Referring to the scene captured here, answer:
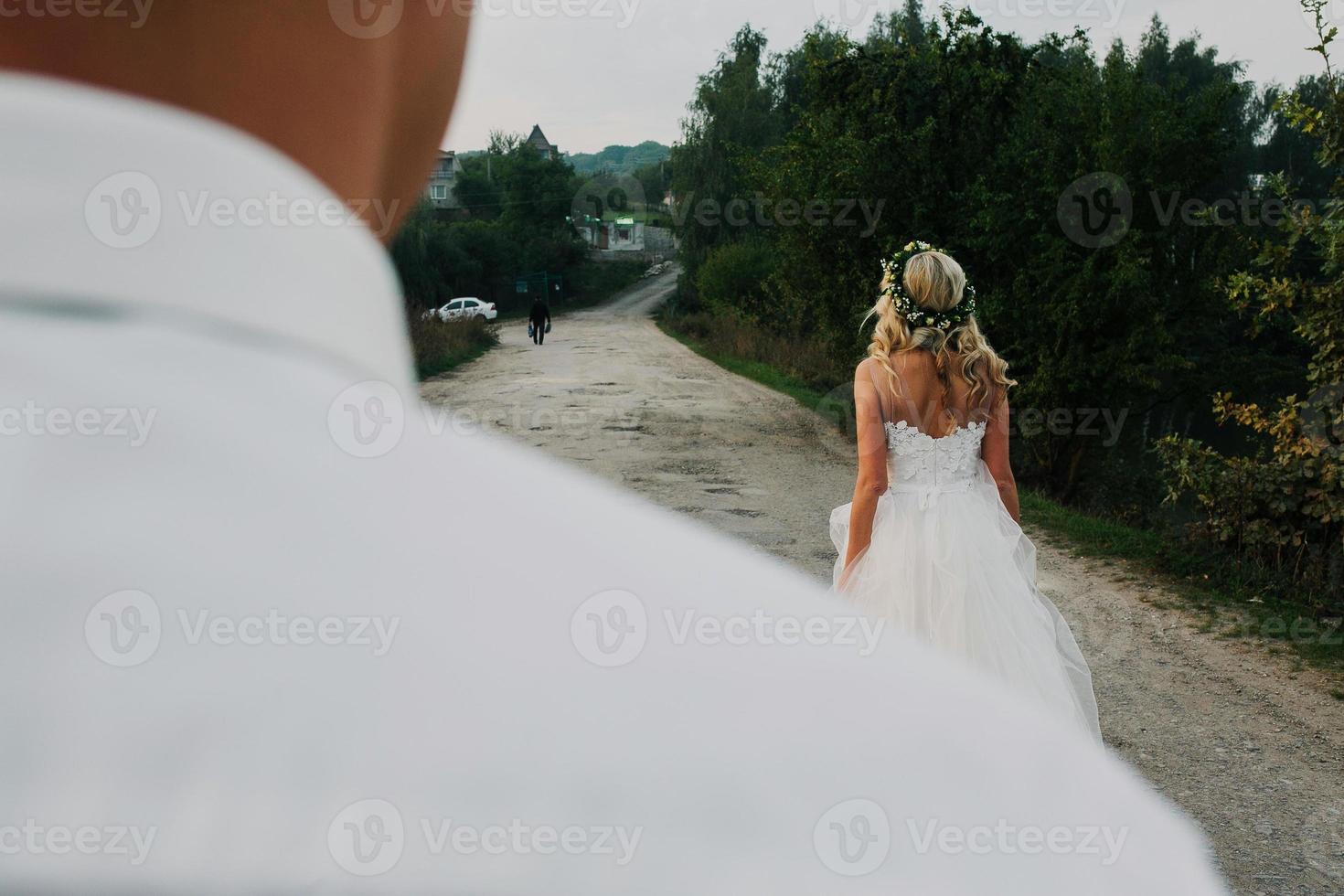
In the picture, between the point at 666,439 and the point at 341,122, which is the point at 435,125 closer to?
the point at 341,122

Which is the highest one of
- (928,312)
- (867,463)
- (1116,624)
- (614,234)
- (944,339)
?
(614,234)

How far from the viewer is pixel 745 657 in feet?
0.94

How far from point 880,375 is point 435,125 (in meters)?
4.31

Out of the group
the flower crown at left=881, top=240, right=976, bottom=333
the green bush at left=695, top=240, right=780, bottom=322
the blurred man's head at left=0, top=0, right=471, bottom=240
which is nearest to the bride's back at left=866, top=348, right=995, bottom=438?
the flower crown at left=881, top=240, right=976, bottom=333

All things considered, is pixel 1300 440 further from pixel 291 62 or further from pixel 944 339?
pixel 291 62

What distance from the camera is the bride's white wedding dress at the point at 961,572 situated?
14.1 ft

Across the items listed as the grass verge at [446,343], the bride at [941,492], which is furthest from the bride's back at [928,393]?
the grass verge at [446,343]

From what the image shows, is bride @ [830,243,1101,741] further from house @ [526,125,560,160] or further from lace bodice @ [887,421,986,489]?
house @ [526,125,560,160]

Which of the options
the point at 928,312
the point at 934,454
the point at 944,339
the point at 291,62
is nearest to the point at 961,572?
the point at 934,454

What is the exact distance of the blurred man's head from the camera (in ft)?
0.86

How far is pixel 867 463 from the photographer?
4.59m

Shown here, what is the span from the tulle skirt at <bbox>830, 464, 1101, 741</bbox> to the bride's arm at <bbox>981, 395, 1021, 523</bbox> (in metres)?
0.05

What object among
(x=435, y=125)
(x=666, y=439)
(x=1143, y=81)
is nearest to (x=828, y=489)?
(x=666, y=439)

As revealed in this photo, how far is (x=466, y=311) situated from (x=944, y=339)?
26559 mm
